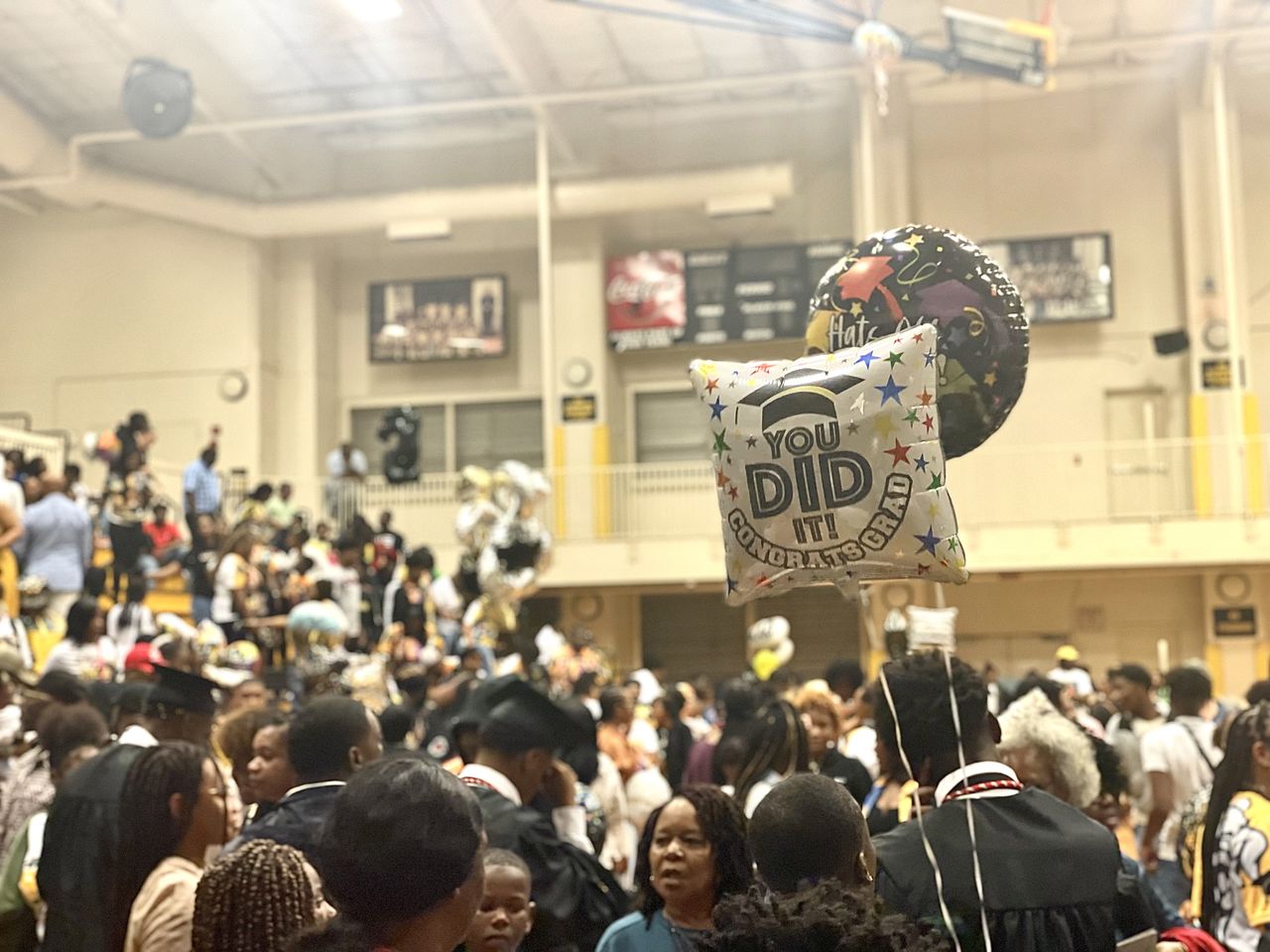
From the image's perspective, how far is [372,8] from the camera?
50.7 feet

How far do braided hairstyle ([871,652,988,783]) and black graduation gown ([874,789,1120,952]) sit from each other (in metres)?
0.14

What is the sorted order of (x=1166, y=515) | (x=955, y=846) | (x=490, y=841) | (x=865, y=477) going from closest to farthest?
(x=955, y=846) → (x=865, y=477) → (x=490, y=841) → (x=1166, y=515)

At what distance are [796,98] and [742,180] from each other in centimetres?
160

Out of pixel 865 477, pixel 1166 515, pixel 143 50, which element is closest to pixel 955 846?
pixel 865 477

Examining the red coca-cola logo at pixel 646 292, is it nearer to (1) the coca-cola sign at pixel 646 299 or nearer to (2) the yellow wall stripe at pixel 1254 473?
(1) the coca-cola sign at pixel 646 299

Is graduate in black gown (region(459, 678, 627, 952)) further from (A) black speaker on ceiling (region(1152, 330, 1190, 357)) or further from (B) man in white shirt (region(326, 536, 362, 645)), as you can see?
(A) black speaker on ceiling (region(1152, 330, 1190, 357))

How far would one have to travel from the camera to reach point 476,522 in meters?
11.0

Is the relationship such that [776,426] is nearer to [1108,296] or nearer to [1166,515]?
[1166,515]

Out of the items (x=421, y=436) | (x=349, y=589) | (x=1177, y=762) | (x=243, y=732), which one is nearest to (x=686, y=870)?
(x=243, y=732)

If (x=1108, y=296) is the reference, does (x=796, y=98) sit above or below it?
above

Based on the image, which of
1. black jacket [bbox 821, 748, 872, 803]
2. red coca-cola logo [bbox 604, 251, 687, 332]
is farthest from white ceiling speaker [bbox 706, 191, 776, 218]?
black jacket [bbox 821, 748, 872, 803]

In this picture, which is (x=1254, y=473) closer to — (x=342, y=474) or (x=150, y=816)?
(x=342, y=474)

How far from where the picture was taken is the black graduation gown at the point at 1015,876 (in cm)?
217

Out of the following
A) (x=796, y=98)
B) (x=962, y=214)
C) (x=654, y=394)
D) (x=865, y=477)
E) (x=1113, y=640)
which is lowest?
(x=1113, y=640)
